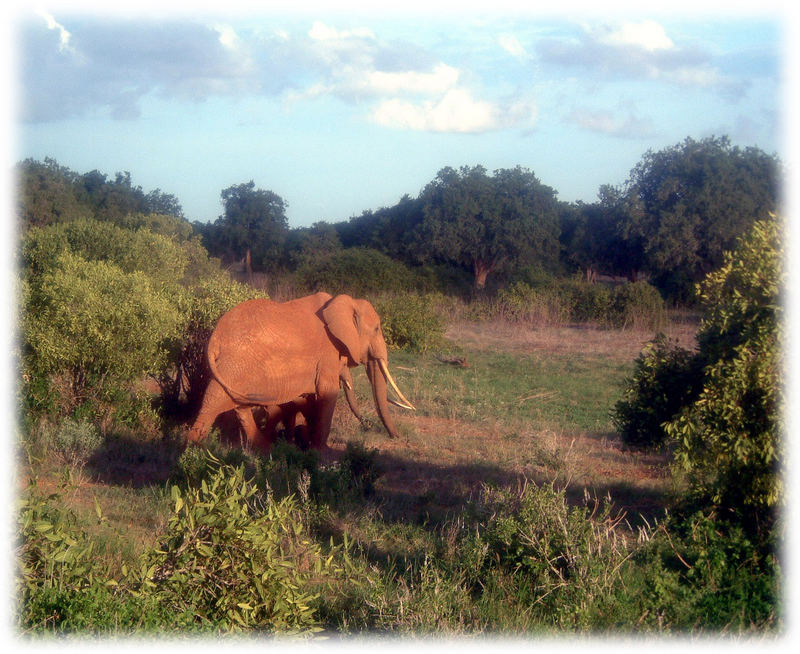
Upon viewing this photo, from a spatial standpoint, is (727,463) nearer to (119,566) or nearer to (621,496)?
(621,496)

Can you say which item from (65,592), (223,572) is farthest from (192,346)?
(65,592)

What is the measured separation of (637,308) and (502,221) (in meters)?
13.6

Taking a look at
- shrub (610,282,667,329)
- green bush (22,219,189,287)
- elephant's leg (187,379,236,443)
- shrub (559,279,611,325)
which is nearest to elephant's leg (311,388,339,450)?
elephant's leg (187,379,236,443)

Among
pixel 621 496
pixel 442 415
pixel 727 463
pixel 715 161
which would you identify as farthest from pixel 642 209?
pixel 727 463

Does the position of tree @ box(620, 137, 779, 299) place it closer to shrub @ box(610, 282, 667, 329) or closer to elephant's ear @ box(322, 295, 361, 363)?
shrub @ box(610, 282, 667, 329)

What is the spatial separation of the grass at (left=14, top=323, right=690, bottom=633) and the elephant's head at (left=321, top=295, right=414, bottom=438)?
0.65m

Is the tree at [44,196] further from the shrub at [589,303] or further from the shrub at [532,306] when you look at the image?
the shrub at [589,303]

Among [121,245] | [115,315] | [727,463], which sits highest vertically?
[121,245]

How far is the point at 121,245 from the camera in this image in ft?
45.1

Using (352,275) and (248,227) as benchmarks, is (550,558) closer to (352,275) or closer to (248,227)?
(352,275)

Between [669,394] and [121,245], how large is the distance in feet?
32.2

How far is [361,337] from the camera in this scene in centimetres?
1080

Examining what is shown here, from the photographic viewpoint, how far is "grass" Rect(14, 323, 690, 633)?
201 inches

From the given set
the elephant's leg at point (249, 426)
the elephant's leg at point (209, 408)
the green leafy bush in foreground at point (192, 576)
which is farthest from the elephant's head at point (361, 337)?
the green leafy bush in foreground at point (192, 576)
